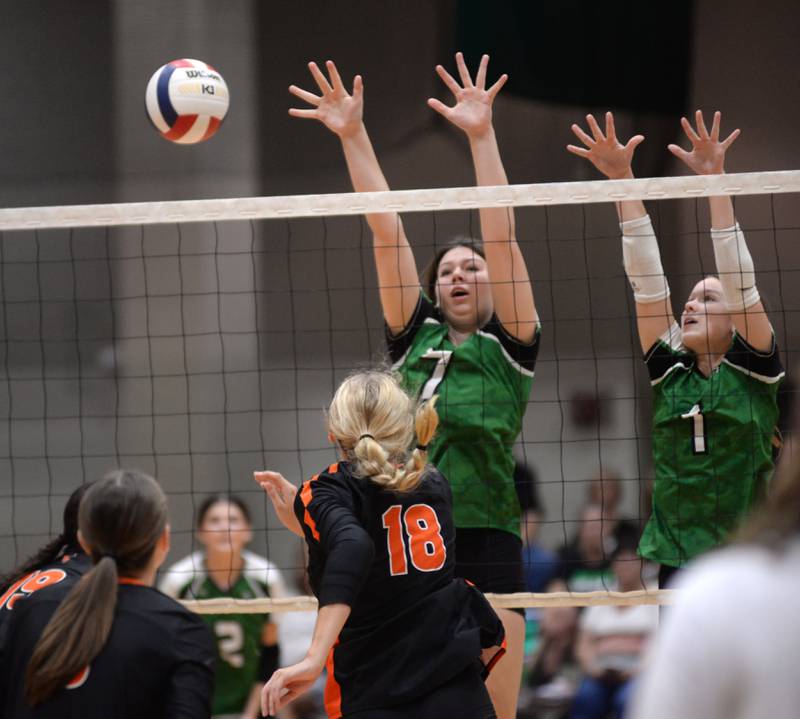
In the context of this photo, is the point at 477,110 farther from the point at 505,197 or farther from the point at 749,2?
the point at 749,2

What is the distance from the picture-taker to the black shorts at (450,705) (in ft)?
10.4

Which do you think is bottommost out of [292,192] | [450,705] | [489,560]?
[450,705]

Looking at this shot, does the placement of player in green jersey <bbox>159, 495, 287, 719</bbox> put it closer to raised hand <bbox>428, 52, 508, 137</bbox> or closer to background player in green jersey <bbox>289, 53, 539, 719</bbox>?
background player in green jersey <bbox>289, 53, 539, 719</bbox>

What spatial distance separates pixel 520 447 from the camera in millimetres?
8484

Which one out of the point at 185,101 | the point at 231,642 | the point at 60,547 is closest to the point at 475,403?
the point at 60,547

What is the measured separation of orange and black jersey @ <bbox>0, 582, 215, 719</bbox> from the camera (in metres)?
2.65

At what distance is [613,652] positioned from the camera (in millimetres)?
6562

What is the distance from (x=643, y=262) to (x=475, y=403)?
838 millimetres

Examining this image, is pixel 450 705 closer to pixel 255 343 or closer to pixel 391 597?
pixel 391 597

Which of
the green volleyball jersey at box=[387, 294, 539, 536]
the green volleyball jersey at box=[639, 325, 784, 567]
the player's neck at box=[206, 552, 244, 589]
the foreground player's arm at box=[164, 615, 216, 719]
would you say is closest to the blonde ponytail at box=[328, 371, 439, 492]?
the foreground player's arm at box=[164, 615, 216, 719]

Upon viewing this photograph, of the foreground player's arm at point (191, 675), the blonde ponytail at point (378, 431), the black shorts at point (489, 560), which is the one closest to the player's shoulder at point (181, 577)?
the black shorts at point (489, 560)

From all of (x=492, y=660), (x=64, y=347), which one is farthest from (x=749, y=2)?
(x=492, y=660)

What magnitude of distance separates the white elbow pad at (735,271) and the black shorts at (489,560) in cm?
122

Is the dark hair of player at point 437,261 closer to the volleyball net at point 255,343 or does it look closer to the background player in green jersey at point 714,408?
the background player in green jersey at point 714,408
